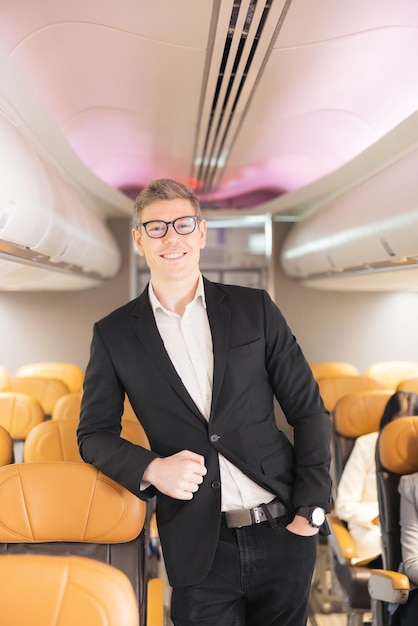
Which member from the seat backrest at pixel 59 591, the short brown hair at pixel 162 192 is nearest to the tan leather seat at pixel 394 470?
the short brown hair at pixel 162 192

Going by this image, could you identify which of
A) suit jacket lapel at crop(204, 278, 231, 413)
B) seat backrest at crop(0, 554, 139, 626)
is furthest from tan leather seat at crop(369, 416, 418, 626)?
seat backrest at crop(0, 554, 139, 626)

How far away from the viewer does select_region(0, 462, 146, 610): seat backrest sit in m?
2.40

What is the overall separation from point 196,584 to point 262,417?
54 centimetres

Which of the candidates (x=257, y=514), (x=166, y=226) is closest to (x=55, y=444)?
(x=257, y=514)

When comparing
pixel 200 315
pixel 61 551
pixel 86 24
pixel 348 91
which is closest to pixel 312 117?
pixel 348 91

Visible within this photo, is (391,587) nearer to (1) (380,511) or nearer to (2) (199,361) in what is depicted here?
(1) (380,511)

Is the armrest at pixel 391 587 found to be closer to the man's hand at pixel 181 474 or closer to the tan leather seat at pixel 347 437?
the tan leather seat at pixel 347 437

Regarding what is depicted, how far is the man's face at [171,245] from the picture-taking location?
209 centimetres

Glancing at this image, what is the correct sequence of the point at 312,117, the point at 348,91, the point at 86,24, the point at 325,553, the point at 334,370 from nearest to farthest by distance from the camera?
the point at 86,24 → the point at 348,91 → the point at 312,117 → the point at 325,553 → the point at 334,370

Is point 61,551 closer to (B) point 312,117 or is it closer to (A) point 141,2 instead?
(A) point 141,2

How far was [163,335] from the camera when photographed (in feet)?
7.24

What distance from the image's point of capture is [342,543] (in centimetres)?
398

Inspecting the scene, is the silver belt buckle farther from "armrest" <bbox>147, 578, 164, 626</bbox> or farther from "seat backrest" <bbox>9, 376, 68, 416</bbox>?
"seat backrest" <bbox>9, 376, 68, 416</bbox>

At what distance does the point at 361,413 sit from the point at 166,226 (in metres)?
2.71
